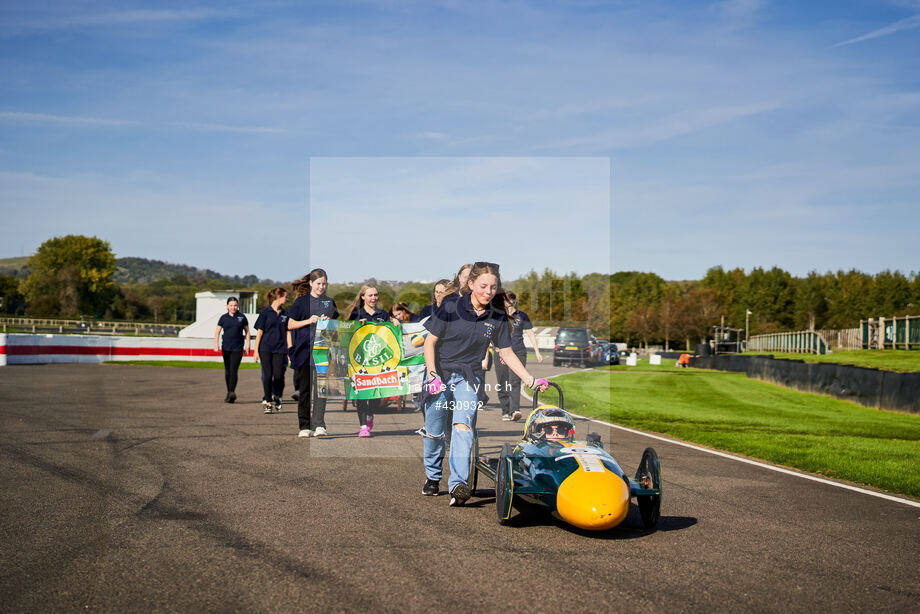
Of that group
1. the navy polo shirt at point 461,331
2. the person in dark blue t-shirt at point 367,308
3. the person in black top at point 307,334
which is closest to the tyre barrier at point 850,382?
the person in dark blue t-shirt at point 367,308

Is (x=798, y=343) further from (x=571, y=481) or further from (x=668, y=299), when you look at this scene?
(x=668, y=299)

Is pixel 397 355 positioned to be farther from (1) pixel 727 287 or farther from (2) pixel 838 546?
(1) pixel 727 287

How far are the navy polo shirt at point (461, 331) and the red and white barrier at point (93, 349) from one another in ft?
87.0

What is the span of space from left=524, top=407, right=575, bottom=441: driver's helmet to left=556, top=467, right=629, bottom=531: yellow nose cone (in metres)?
1.23

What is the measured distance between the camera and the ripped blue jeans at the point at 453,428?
7.38m

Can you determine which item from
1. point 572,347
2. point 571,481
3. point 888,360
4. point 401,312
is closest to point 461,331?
point 571,481

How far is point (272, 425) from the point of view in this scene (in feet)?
42.9

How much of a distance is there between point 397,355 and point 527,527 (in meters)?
5.42

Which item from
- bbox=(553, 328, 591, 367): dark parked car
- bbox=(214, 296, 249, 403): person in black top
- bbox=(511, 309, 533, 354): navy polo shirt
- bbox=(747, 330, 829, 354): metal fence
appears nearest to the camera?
bbox=(511, 309, 533, 354): navy polo shirt

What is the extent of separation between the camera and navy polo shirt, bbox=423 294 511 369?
768cm

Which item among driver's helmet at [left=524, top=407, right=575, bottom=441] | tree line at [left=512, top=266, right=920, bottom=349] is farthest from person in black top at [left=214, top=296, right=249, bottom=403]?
tree line at [left=512, top=266, right=920, bottom=349]

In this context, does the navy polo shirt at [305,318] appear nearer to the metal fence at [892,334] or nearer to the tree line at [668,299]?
the metal fence at [892,334]

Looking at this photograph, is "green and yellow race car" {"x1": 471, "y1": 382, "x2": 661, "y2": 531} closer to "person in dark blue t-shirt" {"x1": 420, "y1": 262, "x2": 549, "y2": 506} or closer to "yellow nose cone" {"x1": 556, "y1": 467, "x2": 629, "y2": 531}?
"yellow nose cone" {"x1": 556, "y1": 467, "x2": 629, "y2": 531}

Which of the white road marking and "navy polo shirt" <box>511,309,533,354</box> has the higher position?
"navy polo shirt" <box>511,309,533,354</box>
